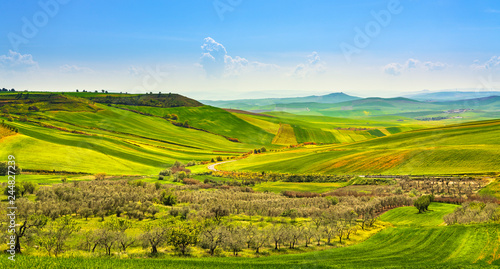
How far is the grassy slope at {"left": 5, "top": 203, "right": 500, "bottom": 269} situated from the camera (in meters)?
40.2

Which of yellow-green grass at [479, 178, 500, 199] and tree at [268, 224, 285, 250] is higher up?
yellow-green grass at [479, 178, 500, 199]

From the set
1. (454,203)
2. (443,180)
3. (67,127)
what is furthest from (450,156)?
(67,127)

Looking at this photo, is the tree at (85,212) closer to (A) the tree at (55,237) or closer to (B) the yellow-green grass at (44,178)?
(A) the tree at (55,237)

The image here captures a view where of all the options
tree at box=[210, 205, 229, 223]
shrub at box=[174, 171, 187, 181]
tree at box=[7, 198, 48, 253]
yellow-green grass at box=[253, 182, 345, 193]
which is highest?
tree at box=[7, 198, 48, 253]

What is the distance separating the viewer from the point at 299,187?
367ft

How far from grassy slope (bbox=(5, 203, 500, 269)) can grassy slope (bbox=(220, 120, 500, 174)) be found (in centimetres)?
6173

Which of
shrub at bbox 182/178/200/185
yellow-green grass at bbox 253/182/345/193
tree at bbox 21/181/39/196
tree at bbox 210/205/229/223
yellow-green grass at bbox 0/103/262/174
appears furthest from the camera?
yellow-green grass at bbox 0/103/262/174

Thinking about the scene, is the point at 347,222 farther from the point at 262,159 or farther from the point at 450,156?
the point at 262,159

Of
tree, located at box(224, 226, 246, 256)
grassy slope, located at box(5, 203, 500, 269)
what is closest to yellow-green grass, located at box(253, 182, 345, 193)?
grassy slope, located at box(5, 203, 500, 269)

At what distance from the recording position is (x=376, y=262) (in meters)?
46.4

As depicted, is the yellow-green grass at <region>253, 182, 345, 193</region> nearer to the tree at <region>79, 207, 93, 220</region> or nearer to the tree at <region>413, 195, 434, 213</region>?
the tree at <region>413, 195, 434, 213</region>

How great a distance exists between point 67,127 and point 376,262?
185031 mm

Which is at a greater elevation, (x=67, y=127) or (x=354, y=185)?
(x=67, y=127)

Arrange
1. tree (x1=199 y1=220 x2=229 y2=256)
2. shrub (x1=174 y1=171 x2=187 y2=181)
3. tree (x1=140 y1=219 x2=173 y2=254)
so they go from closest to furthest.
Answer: tree (x1=140 y1=219 x2=173 y2=254), tree (x1=199 y1=220 x2=229 y2=256), shrub (x1=174 y1=171 x2=187 y2=181)
